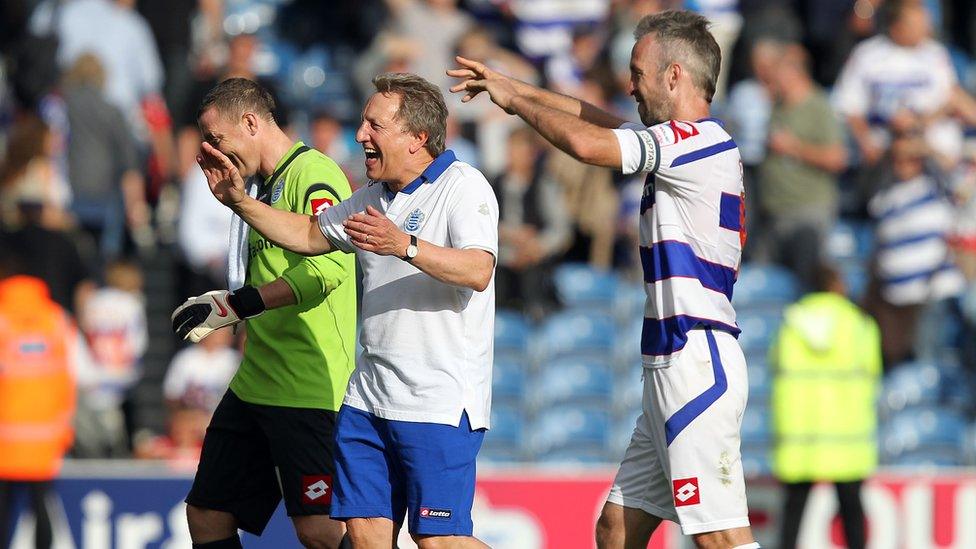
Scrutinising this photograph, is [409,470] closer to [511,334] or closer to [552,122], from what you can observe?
[552,122]

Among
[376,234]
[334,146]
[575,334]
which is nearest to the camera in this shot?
[376,234]

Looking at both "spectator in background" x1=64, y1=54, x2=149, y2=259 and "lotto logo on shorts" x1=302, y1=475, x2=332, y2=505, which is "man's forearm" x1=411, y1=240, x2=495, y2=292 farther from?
"spectator in background" x1=64, y1=54, x2=149, y2=259

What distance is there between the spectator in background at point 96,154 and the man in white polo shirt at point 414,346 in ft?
24.7

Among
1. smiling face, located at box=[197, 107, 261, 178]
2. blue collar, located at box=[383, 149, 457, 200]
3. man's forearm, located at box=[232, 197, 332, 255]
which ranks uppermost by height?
smiling face, located at box=[197, 107, 261, 178]

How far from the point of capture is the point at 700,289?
595 centimetres

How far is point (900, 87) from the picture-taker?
533 inches

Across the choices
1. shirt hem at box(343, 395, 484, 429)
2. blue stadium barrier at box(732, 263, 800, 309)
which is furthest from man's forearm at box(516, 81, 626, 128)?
blue stadium barrier at box(732, 263, 800, 309)

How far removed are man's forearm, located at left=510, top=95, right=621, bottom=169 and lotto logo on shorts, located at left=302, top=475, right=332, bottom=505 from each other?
1831mm

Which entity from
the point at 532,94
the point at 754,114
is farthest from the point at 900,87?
the point at 532,94

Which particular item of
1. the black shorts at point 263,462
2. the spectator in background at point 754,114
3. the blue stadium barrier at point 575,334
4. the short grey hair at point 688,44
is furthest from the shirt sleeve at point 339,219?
the spectator in background at point 754,114

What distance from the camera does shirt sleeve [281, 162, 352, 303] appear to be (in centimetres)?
623

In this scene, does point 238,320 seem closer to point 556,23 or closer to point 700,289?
point 700,289

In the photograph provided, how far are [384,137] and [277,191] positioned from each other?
2.57 ft

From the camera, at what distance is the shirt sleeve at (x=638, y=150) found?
18.5 ft
